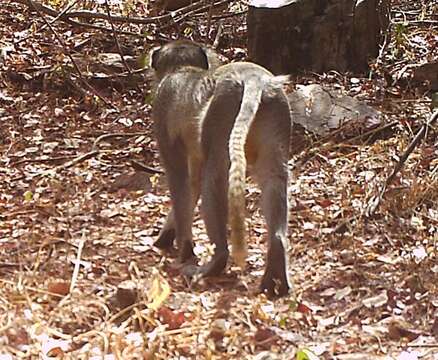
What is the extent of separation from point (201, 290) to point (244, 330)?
695 mm

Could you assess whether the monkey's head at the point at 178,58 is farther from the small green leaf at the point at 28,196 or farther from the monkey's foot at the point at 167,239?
the small green leaf at the point at 28,196

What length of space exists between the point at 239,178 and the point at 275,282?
724 mm

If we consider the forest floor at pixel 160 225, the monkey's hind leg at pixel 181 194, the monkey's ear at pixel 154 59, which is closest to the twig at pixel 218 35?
the forest floor at pixel 160 225

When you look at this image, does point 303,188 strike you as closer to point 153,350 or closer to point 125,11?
point 153,350

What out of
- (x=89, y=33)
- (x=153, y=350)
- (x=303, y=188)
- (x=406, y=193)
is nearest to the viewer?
(x=153, y=350)

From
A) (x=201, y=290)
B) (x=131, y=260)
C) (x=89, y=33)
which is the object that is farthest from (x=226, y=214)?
(x=89, y=33)

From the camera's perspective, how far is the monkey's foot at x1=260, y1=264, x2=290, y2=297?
4938 mm

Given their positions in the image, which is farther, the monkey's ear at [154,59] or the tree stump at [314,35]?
the tree stump at [314,35]

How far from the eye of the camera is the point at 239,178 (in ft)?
14.8

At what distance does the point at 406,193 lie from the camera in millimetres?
6047

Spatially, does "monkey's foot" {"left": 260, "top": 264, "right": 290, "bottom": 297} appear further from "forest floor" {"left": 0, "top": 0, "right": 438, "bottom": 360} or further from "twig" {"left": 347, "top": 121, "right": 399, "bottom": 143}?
"twig" {"left": 347, "top": 121, "right": 399, "bottom": 143}

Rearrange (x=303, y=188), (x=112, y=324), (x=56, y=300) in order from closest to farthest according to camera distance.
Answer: (x=112, y=324), (x=56, y=300), (x=303, y=188)

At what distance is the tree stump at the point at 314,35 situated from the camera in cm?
865

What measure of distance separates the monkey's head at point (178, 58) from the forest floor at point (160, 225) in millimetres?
1041
